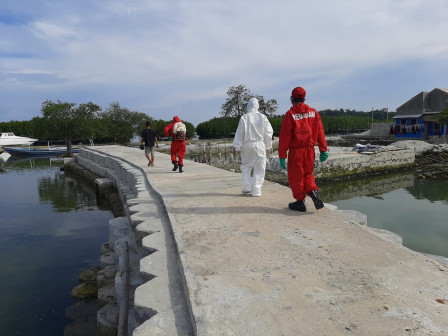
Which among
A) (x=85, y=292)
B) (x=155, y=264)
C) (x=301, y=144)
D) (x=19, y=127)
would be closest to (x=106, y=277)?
(x=85, y=292)

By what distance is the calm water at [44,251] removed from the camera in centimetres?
491

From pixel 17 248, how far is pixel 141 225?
507cm

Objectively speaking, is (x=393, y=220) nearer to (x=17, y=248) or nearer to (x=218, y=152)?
(x=17, y=248)

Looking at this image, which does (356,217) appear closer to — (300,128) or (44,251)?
(300,128)

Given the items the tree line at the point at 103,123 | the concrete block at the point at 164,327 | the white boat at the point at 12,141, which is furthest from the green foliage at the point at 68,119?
the concrete block at the point at 164,327

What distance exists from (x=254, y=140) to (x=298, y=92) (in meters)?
1.18

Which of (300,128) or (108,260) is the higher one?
(300,128)

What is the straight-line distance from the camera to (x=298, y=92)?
4.75 metres

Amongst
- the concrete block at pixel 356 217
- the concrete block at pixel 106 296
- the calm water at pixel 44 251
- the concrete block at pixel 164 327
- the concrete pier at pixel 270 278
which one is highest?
the concrete pier at pixel 270 278

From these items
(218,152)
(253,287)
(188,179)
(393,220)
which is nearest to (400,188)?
(393,220)

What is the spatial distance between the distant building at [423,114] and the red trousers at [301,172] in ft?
113

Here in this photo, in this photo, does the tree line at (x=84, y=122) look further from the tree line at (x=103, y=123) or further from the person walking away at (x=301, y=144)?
the person walking away at (x=301, y=144)

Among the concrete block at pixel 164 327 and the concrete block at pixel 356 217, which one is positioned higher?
the concrete block at pixel 356 217

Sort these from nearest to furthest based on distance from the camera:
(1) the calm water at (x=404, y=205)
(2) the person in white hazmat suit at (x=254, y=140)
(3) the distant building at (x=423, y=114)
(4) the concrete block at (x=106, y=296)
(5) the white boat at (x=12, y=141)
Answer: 1. (4) the concrete block at (x=106, y=296)
2. (2) the person in white hazmat suit at (x=254, y=140)
3. (1) the calm water at (x=404, y=205)
4. (3) the distant building at (x=423, y=114)
5. (5) the white boat at (x=12, y=141)
